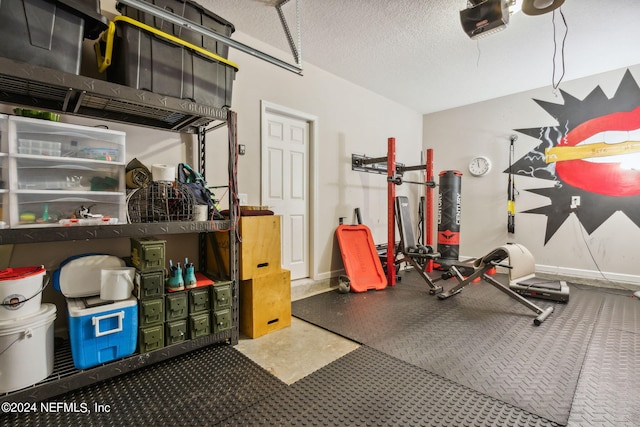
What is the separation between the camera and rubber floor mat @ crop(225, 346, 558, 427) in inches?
53.5

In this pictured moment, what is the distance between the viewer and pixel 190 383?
1.65 meters

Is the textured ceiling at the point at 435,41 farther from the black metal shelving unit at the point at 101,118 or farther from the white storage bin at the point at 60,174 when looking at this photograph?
the white storage bin at the point at 60,174

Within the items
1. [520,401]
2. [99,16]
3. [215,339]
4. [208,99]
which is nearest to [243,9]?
[208,99]

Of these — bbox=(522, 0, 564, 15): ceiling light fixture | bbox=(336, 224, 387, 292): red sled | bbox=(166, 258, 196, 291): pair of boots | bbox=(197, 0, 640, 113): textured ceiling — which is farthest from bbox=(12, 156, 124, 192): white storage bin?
bbox=(522, 0, 564, 15): ceiling light fixture

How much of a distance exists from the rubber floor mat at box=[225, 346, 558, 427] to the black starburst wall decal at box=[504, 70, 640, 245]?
3.70 meters

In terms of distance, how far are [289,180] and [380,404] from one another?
2.41 metres

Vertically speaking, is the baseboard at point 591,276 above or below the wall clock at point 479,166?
below

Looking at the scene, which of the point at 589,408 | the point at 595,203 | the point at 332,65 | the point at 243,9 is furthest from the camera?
the point at 595,203

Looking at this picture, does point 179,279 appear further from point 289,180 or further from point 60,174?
point 289,180

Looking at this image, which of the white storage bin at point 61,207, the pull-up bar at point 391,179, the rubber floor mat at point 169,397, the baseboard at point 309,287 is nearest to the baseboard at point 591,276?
the pull-up bar at point 391,179

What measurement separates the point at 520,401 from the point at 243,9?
3.33 m

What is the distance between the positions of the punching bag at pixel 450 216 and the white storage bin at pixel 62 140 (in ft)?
12.9

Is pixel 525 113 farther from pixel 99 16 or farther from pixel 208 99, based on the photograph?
pixel 99 16

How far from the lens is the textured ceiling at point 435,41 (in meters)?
2.41
